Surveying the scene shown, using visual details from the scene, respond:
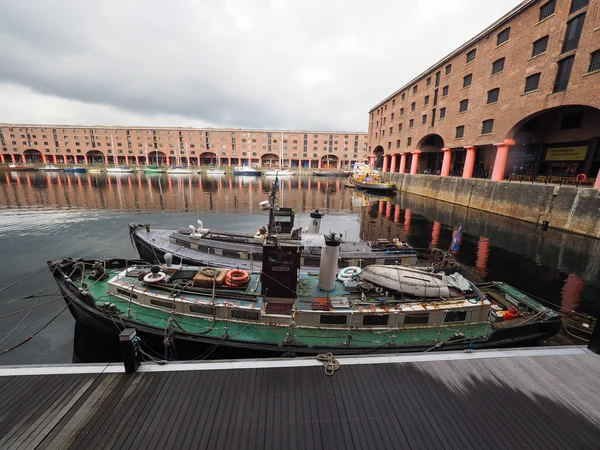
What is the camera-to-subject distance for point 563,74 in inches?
1259

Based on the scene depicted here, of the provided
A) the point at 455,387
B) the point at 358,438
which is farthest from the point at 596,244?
the point at 358,438

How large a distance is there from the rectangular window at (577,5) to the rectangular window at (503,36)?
8888 mm

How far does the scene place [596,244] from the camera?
26.1m

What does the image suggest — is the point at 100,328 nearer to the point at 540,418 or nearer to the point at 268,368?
the point at 268,368

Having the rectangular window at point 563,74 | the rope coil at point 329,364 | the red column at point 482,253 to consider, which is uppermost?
the rectangular window at point 563,74

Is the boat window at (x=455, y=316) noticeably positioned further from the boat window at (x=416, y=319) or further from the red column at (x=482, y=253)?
the red column at (x=482, y=253)

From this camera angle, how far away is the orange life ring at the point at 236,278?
40.1ft

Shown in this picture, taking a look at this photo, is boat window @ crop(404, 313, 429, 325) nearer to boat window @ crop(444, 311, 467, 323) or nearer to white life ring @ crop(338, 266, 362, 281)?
boat window @ crop(444, 311, 467, 323)

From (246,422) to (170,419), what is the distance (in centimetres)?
177

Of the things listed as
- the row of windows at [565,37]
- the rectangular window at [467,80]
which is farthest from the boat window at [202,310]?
the rectangular window at [467,80]

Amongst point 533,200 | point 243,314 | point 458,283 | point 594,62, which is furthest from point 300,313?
point 594,62

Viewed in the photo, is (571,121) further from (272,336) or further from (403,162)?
(272,336)

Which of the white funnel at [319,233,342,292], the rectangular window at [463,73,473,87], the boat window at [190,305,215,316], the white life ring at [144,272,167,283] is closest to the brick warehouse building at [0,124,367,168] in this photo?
the rectangular window at [463,73,473,87]

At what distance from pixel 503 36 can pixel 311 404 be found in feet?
192
